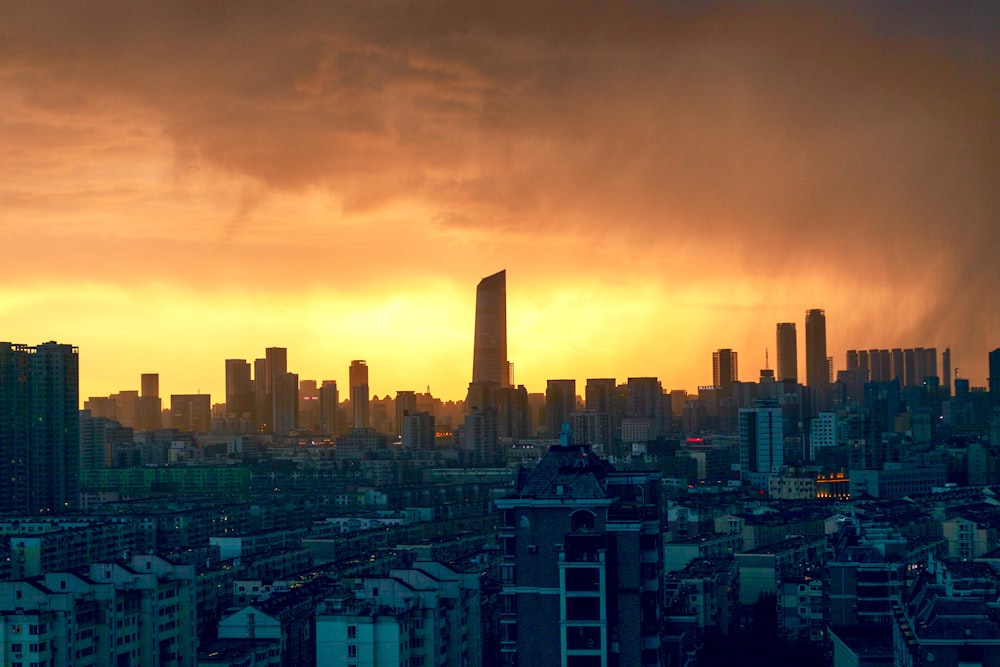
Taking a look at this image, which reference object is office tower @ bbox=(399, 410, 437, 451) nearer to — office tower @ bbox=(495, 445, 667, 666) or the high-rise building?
the high-rise building

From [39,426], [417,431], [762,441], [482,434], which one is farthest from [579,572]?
[417,431]

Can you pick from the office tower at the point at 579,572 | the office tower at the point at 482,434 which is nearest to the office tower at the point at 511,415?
the office tower at the point at 482,434

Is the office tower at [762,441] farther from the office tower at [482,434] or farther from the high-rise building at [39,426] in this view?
the high-rise building at [39,426]

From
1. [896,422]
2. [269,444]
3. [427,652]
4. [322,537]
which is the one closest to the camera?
[427,652]

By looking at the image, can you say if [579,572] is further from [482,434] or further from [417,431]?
[417,431]

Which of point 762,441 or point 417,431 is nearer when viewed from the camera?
point 762,441

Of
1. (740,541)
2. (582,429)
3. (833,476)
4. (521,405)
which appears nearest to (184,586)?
(740,541)

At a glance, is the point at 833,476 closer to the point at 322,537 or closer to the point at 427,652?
the point at 322,537
